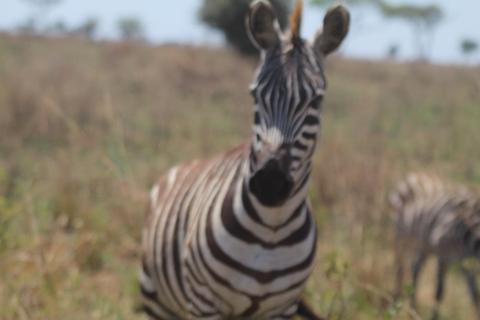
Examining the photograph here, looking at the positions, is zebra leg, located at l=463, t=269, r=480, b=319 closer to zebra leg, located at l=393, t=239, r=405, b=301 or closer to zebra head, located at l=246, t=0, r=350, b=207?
zebra leg, located at l=393, t=239, r=405, b=301

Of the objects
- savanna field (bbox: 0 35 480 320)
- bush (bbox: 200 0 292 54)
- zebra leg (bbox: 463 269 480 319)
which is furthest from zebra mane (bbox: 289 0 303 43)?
bush (bbox: 200 0 292 54)

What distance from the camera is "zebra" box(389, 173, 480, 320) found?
488 centimetres

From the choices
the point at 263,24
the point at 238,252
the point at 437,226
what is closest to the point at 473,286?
the point at 437,226

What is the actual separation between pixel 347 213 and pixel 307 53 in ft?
12.7

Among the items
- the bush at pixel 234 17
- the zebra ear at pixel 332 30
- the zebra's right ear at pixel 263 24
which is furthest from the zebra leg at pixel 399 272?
the bush at pixel 234 17

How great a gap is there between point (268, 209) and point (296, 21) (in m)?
0.82

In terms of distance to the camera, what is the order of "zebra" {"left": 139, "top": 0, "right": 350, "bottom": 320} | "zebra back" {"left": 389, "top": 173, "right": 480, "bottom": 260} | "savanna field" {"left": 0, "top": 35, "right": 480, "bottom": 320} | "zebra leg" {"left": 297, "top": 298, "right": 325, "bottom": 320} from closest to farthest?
"zebra" {"left": 139, "top": 0, "right": 350, "bottom": 320}, "zebra leg" {"left": 297, "top": 298, "right": 325, "bottom": 320}, "savanna field" {"left": 0, "top": 35, "right": 480, "bottom": 320}, "zebra back" {"left": 389, "top": 173, "right": 480, "bottom": 260}

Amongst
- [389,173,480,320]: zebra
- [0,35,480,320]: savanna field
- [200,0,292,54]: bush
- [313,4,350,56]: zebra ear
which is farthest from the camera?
[200,0,292,54]: bush

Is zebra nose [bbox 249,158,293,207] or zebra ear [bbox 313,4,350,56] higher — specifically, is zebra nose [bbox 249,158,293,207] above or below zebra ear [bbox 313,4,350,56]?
below

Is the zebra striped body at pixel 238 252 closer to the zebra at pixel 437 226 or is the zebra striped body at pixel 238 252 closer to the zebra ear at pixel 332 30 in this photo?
the zebra ear at pixel 332 30

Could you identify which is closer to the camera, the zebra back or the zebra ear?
the zebra ear

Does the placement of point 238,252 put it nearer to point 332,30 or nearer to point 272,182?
point 272,182

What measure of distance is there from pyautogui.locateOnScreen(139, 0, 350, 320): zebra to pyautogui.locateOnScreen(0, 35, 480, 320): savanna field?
545 millimetres

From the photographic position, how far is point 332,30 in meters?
2.13
